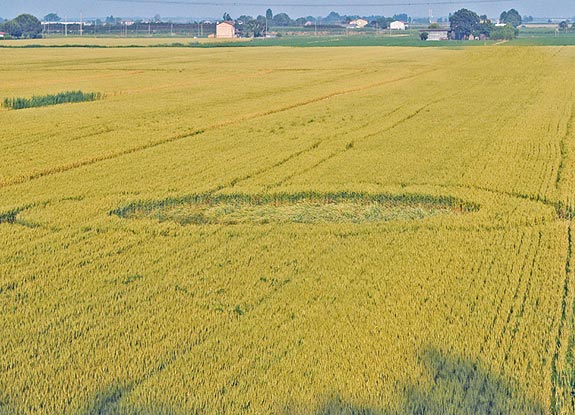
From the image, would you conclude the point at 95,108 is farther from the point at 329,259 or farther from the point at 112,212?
the point at 329,259

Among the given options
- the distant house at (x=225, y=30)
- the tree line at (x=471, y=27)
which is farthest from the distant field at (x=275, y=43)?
the distant house at (x=225, y=30)

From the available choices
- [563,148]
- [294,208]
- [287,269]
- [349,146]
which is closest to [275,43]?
[349,146]

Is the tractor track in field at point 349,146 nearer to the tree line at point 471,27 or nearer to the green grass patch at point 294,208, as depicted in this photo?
the green grass patch at point 294,208

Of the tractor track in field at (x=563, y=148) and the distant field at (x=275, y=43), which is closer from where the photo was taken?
the tractor track in field at (x=563, y=148)

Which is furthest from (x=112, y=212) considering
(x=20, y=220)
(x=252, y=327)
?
(x=252, y=327)

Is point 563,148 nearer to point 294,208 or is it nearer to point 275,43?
point 294,208
